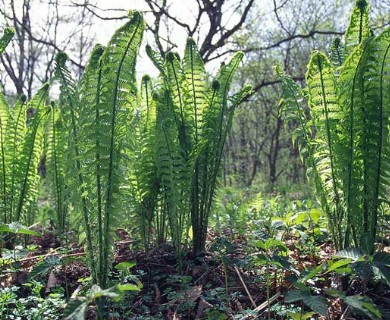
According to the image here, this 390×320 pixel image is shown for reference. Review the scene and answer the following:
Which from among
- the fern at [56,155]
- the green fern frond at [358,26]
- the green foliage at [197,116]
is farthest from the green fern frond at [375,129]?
the fern at [56,155]

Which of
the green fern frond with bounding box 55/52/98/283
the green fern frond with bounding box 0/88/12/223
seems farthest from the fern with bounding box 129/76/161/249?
the green fern frond with bounding box 0/88/12/223

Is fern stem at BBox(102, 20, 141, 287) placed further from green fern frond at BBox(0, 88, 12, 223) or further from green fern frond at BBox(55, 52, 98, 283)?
green fern frond at BBox(0, 88, 12, 223)

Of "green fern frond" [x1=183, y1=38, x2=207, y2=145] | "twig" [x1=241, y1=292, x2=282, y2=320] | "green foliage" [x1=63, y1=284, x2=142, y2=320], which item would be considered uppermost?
"green fern frond" [x1=183, y1=38, x2=207, y2=145]

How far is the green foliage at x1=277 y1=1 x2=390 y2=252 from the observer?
1.70 m

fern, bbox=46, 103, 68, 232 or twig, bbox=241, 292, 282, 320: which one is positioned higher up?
fern, bbox=46, 103, 68, 232

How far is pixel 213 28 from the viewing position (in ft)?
27.8

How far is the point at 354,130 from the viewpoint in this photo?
70.4 inches

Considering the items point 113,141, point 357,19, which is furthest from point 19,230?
point 357,19

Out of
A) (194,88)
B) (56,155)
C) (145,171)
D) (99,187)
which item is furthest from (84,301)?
(56,155)

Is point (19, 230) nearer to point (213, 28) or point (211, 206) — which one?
point (211, 206)

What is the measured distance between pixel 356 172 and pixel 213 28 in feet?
23.7

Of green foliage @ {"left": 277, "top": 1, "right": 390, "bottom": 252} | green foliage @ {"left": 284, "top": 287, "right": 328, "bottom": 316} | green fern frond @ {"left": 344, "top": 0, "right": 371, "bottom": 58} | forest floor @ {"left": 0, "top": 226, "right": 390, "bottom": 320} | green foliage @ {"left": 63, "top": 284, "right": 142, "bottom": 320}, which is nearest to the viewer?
green foliage @ {"left": 63, "top": 284, "right": 142, "bottom": 320}

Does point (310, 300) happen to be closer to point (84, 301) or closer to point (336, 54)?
point (84, 301)

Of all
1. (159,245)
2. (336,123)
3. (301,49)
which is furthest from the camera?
(301,49)
